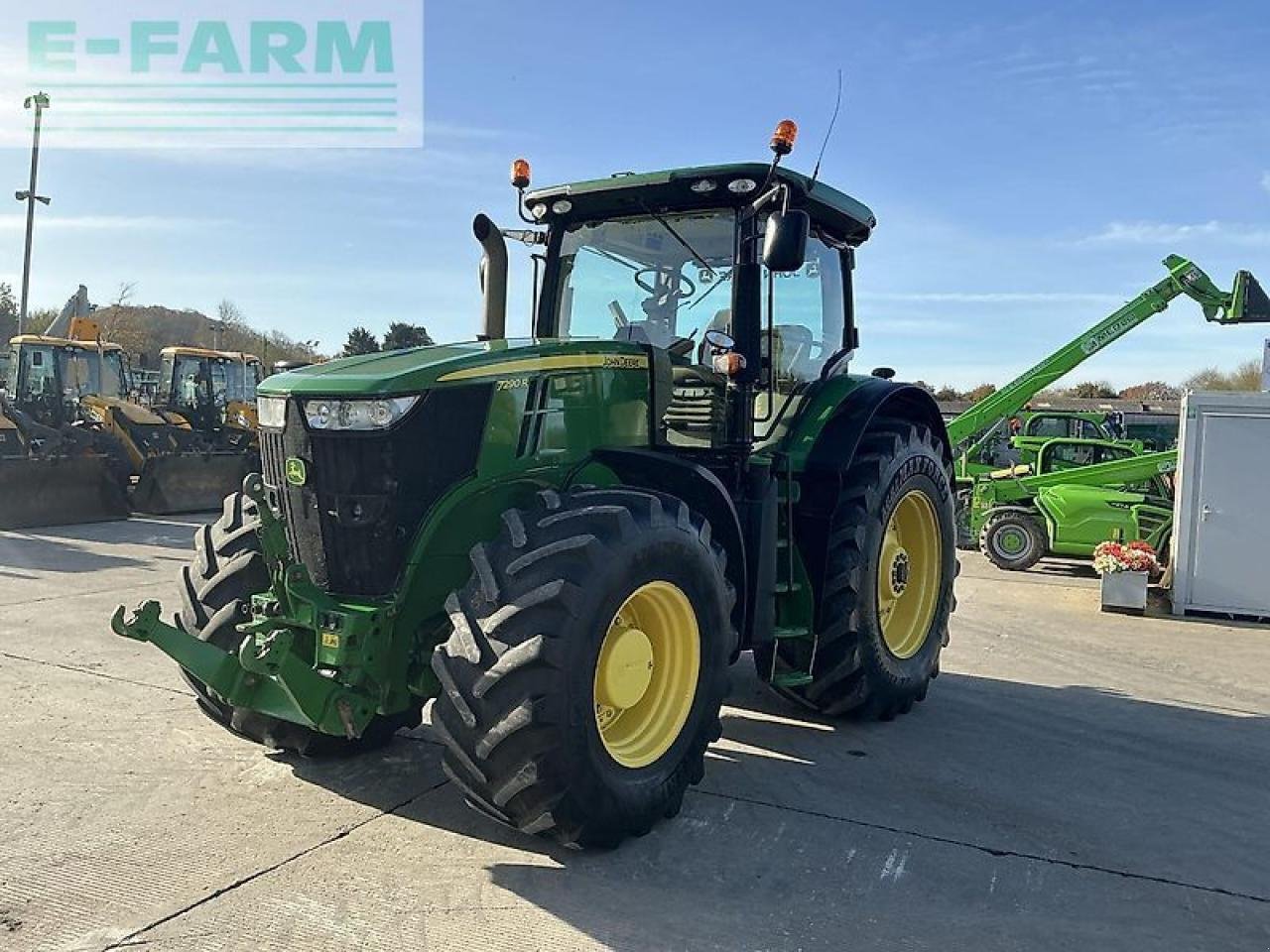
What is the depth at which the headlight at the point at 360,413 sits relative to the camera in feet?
12.1

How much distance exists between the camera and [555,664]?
3307mm

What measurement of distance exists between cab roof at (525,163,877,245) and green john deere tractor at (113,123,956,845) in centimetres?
2

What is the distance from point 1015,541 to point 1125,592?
2990 millimetres

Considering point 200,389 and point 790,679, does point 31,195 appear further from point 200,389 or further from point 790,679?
point 790,679

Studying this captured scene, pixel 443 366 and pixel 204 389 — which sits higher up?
pixel 204 389

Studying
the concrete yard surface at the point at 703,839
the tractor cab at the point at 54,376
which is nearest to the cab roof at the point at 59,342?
the tractor cab at the point at 54,376

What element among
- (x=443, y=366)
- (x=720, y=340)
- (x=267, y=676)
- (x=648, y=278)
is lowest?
(x=267, y=676)

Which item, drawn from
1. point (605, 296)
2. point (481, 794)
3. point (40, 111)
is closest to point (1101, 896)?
point (481, 794)

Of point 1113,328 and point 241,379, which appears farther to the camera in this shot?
point 241,379

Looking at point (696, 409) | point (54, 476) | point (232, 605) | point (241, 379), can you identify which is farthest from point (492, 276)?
point (241, 379)

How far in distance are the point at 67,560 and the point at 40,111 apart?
57.6 feet

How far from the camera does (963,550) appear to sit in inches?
567

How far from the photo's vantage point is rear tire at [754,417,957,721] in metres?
5.03

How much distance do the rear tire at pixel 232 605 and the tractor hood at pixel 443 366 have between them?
2.13 ft
